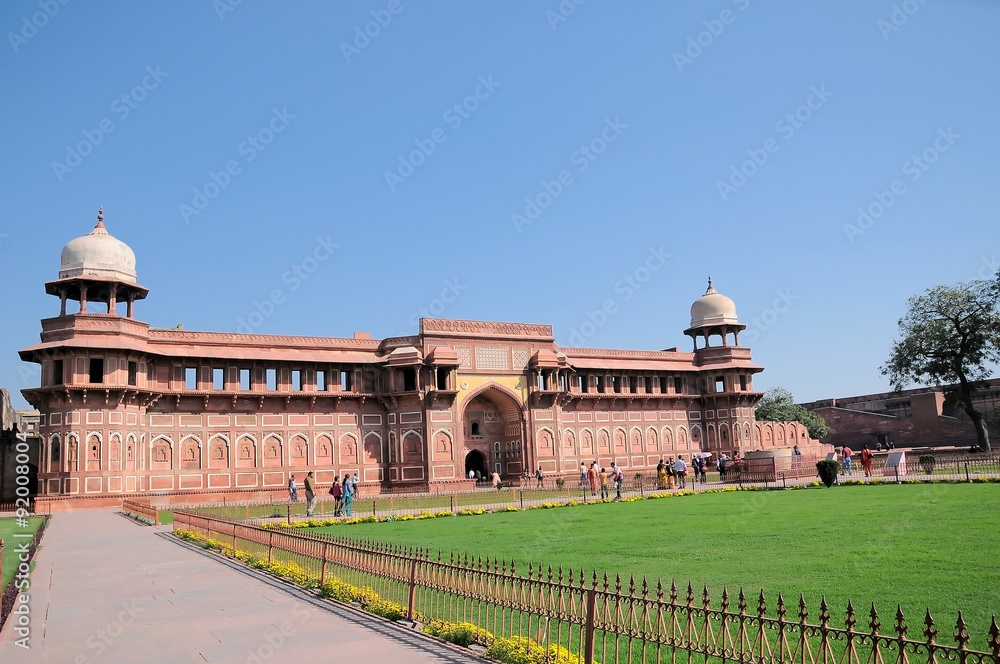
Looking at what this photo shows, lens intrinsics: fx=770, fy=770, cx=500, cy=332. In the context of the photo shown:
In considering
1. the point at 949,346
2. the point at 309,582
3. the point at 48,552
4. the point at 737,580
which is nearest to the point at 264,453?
the point at 48,552

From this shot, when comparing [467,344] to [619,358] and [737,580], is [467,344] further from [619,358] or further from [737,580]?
[737,580]

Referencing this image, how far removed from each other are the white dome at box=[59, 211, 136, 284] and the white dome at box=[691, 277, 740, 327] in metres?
29.1

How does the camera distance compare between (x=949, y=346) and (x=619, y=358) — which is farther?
(x=619, y=358)

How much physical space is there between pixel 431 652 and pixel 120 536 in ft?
44.5

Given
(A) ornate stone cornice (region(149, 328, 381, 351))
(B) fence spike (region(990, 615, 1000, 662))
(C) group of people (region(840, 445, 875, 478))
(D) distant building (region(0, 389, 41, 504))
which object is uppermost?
(A) ornate stone cornice (region(149, 328, 381, 351))

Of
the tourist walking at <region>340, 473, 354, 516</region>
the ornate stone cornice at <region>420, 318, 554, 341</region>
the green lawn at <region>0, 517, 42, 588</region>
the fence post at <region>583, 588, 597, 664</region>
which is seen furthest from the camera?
the ornate stone cornice at <region>420, 318, 554, 341</region>

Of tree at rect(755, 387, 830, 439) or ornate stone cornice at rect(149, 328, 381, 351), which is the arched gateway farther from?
tree at rect(755, 387, 830, 439)

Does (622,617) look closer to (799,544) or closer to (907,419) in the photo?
(799,544)

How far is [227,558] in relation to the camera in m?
13.0

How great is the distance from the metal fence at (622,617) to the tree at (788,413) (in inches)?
1931

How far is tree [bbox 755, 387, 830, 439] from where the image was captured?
53.5m

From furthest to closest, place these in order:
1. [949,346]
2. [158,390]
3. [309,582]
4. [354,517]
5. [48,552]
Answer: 1. [949,346]
2. [158,390]
3. [354,517]
4. [48,552]
5. [309,582]

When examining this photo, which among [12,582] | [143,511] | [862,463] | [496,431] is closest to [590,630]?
[12,582]

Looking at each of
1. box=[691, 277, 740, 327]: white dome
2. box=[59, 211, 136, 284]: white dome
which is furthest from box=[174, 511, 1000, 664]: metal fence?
box=[691, 277, 740, 327]: white dome
